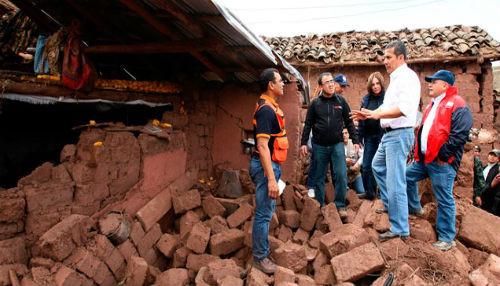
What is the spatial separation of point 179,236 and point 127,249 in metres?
0.77

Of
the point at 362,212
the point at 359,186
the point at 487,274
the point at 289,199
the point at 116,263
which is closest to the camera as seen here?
the point at 487,274

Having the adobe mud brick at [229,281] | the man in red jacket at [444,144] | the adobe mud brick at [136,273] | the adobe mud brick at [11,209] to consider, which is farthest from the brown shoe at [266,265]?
the adobe mud brick at [11,209]

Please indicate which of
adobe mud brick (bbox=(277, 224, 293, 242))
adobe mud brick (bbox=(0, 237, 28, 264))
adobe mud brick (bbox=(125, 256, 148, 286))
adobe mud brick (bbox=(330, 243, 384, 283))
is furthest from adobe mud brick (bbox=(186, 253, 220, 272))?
adobe mud brick (bbox=(0, 237, 28, 264))

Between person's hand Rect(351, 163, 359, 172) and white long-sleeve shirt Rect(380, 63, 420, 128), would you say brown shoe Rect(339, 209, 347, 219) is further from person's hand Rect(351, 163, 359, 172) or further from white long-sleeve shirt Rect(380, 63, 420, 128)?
white long-sleeve shirt Rect(380, 63, 420, 128)

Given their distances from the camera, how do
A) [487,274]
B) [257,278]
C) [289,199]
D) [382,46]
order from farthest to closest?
1. [382,46]
2. [289,199]
3. [257,278]
4. [487,274]

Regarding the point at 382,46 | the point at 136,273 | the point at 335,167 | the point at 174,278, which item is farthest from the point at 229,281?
the point at 382,46

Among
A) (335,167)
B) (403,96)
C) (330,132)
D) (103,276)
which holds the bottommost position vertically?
(103,276)

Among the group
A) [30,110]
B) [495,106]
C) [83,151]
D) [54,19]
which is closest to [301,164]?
[83,151]

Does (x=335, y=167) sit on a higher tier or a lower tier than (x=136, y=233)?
higher

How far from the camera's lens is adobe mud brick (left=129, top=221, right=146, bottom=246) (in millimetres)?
4008

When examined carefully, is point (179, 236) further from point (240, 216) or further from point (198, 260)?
point (240, 216)

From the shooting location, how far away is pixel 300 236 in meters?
4.21

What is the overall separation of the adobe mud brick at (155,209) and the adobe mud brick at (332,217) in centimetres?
245

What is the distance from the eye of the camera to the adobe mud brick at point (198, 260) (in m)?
3.77
